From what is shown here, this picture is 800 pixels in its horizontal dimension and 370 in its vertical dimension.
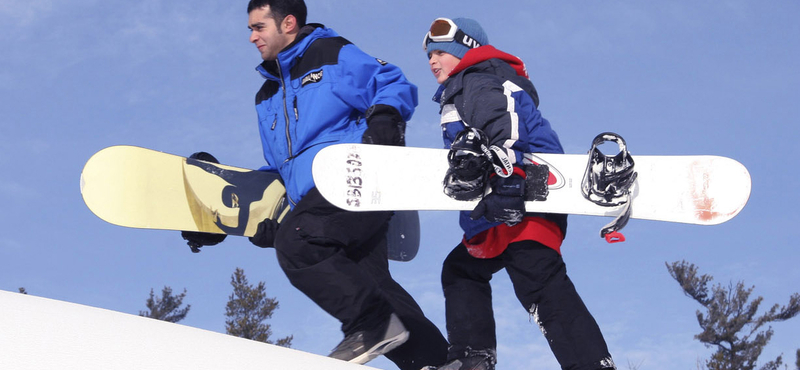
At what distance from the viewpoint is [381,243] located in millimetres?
4203

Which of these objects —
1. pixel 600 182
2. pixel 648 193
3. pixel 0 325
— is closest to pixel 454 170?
pixel 600 182

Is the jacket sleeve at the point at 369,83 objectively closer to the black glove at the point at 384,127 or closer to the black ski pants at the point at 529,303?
the black glove at the point at 384,127

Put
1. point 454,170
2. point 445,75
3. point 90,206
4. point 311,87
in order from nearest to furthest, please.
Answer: point 454,170, point 445,75, point 311,87, point 90,206

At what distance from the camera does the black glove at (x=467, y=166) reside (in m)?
3.28

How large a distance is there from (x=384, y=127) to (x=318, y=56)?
614 millimetres

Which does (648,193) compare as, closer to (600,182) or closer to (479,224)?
(600,182)

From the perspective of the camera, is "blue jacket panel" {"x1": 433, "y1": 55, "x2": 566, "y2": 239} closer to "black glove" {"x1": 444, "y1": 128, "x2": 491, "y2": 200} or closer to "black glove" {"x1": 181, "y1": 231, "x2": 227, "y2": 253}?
"black glove" {"x1": 444, "y1": 128, "x2": 491, "y2": 200}

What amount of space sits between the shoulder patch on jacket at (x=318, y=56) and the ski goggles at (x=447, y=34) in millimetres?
513

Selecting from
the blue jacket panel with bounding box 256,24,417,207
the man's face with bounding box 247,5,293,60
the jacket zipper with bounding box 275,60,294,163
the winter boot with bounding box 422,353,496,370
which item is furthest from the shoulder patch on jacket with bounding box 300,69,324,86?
the winter boot with bounding box 422,353,496,370

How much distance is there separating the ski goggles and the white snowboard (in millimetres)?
554

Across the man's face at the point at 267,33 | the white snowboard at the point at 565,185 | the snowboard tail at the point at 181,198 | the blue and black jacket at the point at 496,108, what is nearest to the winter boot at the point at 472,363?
the blue and black jacket at the point at 496,108

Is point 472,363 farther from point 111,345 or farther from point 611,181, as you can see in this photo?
point 111,345

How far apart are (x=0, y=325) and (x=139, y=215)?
2111mm

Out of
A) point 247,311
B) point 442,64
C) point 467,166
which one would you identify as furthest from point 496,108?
point 247,311
